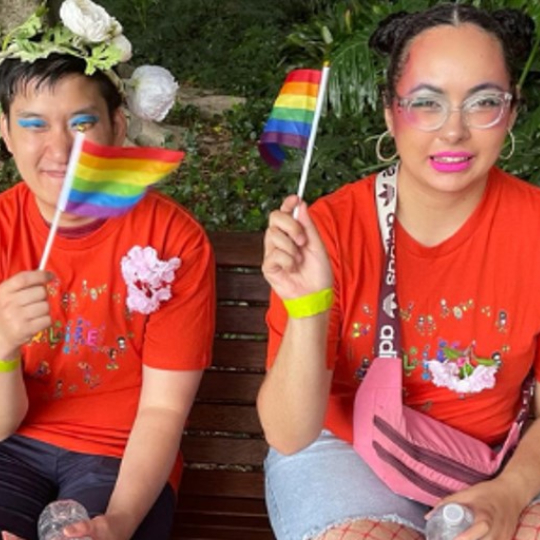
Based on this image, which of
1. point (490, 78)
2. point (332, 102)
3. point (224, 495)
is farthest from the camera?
point (332, 102)

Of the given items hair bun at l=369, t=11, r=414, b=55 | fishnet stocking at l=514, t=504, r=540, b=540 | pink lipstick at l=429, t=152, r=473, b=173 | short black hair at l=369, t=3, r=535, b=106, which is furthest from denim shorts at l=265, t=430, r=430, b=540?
hair bun at l=369, t=11, r=414, b=55

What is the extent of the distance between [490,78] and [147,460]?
1216 millimetres

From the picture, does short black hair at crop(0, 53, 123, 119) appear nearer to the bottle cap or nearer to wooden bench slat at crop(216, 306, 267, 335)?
wooden bench slat at crop(216, 306, 267, 335)

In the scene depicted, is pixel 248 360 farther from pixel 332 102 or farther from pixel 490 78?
pixel 332 102

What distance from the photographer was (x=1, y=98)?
2.61 m

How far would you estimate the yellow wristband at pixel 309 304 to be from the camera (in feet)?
7.29

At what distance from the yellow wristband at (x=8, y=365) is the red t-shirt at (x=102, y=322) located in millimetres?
208

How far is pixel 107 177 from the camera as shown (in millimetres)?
2260

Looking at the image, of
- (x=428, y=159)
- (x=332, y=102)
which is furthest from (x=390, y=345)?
(x=332, y=102)

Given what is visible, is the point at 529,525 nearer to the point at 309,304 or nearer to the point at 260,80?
the point at 309,304

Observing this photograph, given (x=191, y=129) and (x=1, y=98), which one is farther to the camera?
(x=191, y=129)

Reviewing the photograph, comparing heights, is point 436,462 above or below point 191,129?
below

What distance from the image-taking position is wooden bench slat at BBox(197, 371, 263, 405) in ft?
10.3

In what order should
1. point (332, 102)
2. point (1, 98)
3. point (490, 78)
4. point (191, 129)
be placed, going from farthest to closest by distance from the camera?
point (191, 129) < point (332, 102) < point (1, 98) < point (490, 78)
